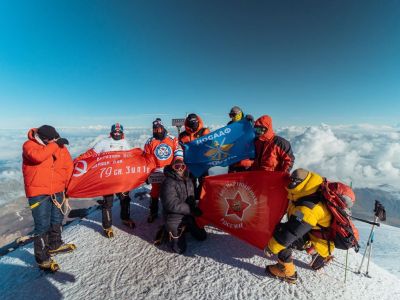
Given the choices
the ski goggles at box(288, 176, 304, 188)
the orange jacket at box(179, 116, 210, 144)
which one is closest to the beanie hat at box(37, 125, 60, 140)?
the orange jacket at box(179, 116, 210, 144)

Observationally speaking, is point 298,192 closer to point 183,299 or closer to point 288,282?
point 288,282

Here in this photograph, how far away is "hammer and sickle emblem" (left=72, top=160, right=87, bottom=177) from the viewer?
18.0 feet

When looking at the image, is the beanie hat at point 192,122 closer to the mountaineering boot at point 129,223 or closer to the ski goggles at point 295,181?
the mountaineering boot at point 129,223

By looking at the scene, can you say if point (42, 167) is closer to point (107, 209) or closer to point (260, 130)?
point (107, 209)

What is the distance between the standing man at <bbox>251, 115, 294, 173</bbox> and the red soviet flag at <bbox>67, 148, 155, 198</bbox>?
3.24m

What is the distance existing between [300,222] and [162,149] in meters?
4.11

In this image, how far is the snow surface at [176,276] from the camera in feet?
13.1

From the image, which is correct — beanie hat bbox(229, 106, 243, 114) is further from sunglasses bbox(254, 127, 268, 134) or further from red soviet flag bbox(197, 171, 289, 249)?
red soviet flag bbox(197, 171, 289, 249)

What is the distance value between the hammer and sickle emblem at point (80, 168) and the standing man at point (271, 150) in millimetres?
4915

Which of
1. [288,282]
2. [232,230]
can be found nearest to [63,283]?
[232,230]

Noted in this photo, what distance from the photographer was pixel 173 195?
497 centimetres

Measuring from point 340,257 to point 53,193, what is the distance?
23.3 feet

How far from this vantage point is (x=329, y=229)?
409 centimetres

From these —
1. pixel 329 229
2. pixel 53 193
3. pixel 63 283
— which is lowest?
pixel 63 283
